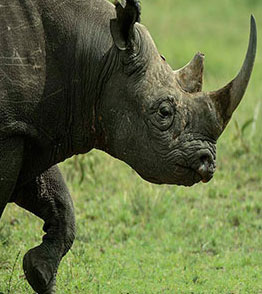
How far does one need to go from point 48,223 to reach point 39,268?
0.30m

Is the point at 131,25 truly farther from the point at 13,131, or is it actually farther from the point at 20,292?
the point at 20,292

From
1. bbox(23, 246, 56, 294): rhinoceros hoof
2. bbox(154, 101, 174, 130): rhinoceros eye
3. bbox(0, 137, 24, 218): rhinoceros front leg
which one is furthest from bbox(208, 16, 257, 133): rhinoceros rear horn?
bbox(23, 246, 56, 294): rhinoceros hoof

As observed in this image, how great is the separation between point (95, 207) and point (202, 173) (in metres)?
3.07

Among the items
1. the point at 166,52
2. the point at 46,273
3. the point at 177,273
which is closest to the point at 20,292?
the point at 46,273

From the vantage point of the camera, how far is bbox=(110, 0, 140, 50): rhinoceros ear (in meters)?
4.63

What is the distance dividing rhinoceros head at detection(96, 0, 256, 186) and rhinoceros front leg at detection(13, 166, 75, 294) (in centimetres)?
66

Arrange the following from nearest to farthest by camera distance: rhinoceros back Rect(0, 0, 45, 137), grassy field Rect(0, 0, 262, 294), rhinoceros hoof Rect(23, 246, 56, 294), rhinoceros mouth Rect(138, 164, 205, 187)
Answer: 1. rhinoceros back Rect(0, 0, 45, 137)
2. rhinoceros mouth Rect(138, 164, 205, 187)
3. rhinoceros hoof Rect(23, 246, 56, 294)
4. grassy field Rect(0, 0, 262, 294)

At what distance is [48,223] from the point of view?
212 inches

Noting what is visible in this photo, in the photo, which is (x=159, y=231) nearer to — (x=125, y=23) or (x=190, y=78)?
(x=190, y=78)

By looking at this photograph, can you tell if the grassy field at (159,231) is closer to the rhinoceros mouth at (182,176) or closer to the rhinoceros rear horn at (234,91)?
the rhinoceros mouth at (182,176)

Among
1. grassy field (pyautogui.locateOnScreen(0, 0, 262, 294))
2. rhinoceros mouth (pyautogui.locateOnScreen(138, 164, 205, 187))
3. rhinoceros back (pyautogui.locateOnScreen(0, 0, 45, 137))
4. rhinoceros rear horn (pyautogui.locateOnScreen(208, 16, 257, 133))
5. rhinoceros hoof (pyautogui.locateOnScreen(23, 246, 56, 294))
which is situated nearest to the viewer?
rhinoceros back (pyautogui.locateOnScreen(0, 0, 45, 137))

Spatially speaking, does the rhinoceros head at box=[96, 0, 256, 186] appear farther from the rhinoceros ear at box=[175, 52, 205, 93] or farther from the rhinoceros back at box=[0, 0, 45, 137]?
the rhinoceros back at box=[0, 0, 45, 137]

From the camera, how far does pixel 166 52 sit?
533 inches

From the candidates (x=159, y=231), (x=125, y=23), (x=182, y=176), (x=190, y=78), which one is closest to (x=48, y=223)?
(x=182, y=176)
